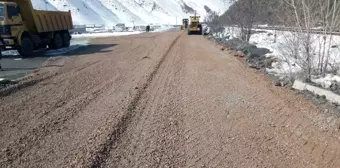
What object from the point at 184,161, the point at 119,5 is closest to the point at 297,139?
the point at 184,161

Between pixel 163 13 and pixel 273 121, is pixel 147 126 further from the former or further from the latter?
pixel 163 13

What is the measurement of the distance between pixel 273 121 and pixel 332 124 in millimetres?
1167

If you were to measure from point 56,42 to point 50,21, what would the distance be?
1.58 m

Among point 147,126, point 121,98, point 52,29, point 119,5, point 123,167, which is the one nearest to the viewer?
point 123,167

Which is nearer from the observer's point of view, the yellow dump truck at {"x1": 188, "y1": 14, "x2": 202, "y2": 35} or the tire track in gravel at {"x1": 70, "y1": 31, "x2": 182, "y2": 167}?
the tire track in gravel at {"x1": 70, "y1": 31, "x2": 182, "y2": 167}

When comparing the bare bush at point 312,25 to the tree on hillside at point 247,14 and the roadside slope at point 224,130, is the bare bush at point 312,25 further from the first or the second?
the tree on hillside at point 247,14

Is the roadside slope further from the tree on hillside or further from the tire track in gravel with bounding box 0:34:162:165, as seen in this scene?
the tree on hillside

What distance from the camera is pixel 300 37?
1091 cm

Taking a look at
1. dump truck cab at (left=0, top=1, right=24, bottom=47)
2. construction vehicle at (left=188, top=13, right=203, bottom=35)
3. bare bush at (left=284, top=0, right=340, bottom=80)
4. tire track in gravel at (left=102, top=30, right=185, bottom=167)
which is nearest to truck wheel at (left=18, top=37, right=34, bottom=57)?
dump truck cab at (left=0, top=1, right=24, bottom=47)

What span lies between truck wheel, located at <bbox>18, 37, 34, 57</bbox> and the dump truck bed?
150 cm

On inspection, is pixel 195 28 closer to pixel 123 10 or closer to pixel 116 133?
pixel 116 133

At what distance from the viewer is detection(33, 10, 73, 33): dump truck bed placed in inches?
856

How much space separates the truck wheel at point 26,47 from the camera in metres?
19.9

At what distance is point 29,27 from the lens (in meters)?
21.7
